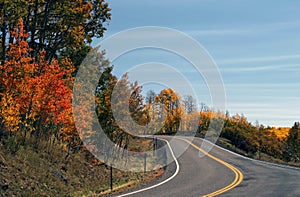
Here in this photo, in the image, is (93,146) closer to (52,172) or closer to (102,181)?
(102,181)

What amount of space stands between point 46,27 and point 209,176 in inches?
599

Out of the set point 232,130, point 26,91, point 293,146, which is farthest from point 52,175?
point 293,146

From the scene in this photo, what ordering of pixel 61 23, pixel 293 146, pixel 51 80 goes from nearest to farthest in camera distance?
pixel 51 80
pixel 61 23
pixel 293 146

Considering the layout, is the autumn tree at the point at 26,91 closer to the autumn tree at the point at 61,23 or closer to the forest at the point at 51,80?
the forest at the point at 51,80

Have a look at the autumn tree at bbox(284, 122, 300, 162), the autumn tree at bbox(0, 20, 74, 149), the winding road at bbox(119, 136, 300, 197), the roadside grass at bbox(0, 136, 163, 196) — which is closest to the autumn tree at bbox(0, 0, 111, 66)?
the autumn tree at bbox(0, 20, 74, 149)

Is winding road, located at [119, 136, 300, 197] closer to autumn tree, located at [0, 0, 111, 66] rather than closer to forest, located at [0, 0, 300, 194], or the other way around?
forest, located at [0, 0, 300, 194]

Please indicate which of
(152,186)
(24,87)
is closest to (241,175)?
(152,186)

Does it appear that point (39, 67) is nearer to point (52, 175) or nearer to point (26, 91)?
point (26, 91)

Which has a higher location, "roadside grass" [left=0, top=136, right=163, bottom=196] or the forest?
the forest

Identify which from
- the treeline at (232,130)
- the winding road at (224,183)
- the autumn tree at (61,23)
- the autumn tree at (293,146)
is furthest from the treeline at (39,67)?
the autumn tree at (293,146)

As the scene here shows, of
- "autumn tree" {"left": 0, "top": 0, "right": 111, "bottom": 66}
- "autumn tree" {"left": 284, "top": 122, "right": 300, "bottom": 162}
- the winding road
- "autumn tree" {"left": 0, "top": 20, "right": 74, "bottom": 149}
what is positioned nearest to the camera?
the winding road

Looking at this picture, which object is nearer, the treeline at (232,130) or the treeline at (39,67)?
the treeline at (39,67)

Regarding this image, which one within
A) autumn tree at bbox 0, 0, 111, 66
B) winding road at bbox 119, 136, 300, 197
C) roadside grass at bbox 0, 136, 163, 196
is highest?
autumn tree at bbox 0, 0, 111, 66

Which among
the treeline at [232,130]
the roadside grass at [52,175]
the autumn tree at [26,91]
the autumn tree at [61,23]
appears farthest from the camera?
the treeline at [232,130]
